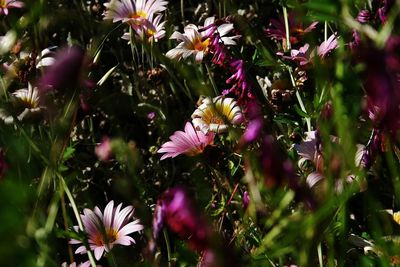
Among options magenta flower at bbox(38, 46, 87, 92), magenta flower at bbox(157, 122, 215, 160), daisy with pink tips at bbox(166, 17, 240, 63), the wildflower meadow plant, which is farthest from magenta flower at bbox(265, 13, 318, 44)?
magenta flower at bbox(38, 46, 87, 92)

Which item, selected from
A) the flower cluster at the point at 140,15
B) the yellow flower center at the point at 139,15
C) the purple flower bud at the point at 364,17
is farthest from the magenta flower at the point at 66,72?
the yellow flower center at the point at 139,15

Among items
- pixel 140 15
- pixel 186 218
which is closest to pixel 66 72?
pixel 186 218

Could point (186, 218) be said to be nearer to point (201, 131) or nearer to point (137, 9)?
point (201, 131)

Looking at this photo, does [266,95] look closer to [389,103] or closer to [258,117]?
[258,117]

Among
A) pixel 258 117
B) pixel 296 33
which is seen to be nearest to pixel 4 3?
pixel 296 33

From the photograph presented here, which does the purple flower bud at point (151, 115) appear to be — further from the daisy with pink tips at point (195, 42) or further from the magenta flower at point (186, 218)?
the magenta flower at point (186, 218)

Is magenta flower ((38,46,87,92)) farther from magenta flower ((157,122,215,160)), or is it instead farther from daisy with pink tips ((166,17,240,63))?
daisy with pink tips ((166,17,240,63))
